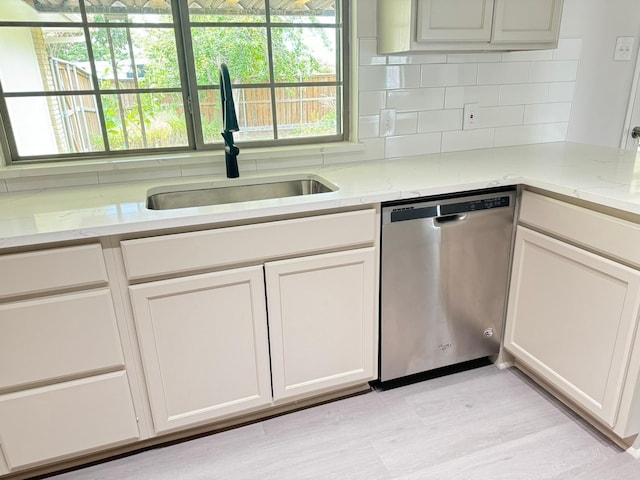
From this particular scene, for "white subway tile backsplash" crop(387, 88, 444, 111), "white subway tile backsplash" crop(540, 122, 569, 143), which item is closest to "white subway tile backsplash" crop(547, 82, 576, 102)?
"white subway tile backsplash" crop(540, 122, 569, 143)

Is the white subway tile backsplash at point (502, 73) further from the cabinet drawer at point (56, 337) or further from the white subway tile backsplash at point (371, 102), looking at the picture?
the cabinet drawer at point (56, 337)

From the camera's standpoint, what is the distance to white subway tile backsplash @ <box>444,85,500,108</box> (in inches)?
86.1

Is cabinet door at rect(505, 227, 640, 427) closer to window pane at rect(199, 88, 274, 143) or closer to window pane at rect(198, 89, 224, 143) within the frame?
window pane at rect(199, 88, 274, 143)

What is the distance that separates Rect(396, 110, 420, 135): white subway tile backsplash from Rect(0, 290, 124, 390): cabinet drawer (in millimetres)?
1470

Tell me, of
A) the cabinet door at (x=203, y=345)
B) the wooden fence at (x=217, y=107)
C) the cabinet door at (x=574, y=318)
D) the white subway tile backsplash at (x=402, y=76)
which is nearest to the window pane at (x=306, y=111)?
the wooden fence at (x=217, y=107)

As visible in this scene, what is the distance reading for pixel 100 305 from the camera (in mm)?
1367

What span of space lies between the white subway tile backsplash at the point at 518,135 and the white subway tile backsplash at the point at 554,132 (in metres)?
0.03

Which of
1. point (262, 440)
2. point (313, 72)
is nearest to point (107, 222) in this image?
point (262, 440)

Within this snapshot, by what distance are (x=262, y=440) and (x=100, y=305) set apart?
78cm

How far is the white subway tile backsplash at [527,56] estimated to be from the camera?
2209 millimetres

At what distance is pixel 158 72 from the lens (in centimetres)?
184

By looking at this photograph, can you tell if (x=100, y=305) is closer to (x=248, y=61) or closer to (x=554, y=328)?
(x=248, y=61)

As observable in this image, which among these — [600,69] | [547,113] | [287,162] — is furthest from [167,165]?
[600,69]

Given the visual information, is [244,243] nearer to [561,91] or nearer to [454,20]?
[454,20]
